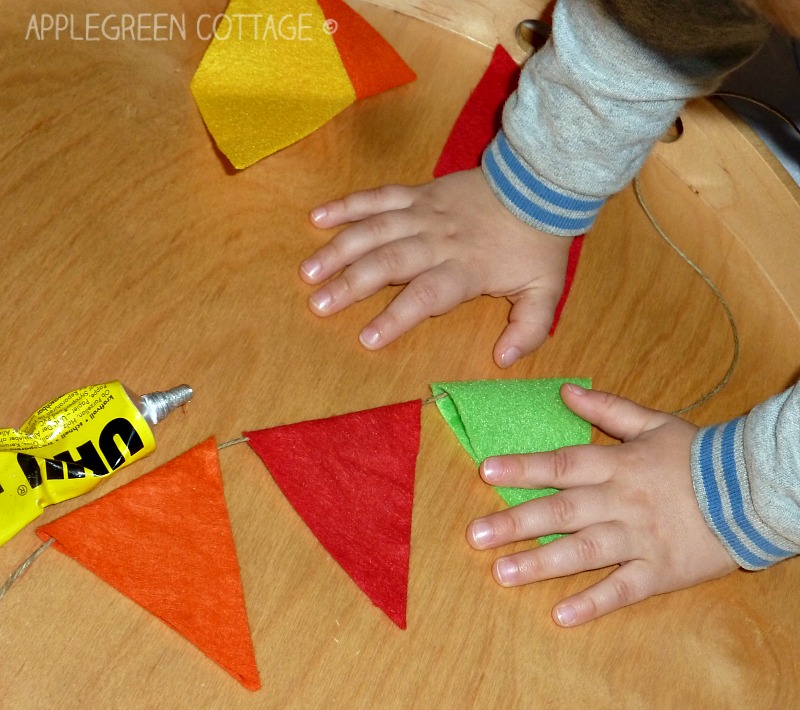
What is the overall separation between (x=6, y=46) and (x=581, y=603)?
69 centimetres

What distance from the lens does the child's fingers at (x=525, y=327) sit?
0.77 m

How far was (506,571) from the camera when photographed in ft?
2.19

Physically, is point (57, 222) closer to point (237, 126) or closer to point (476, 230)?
point (237, 126)

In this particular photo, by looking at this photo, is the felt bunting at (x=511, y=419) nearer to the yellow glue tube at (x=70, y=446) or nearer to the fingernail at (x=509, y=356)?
the fingernail at (x=509, y=356)

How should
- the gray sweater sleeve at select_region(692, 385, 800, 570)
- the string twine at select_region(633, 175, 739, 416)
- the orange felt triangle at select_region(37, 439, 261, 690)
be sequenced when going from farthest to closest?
the string twine at select_region(633, 175, 739, 416), the gray sweater sleeve at select_region(692, 385, 800, 570), the orange felt triangle at select_region(37, 439, 261, 690)

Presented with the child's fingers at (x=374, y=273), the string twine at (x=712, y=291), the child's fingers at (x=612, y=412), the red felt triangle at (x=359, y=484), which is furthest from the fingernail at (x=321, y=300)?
the string twine at (x=712, y=291)

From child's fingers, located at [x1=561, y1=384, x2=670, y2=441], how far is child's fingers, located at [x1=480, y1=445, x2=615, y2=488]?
0.07 ft

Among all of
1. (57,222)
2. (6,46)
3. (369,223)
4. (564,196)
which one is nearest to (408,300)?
(369,223)

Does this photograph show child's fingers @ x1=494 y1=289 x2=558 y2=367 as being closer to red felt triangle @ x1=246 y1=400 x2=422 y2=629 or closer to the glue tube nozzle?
red felt triangle @ x1=246 y1=400 x2=422 y2=629

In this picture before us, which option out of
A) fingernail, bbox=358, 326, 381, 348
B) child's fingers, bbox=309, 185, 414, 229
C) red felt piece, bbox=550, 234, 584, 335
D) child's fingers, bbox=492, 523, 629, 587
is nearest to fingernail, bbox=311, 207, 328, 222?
child's fingers, bbox=309, 185, 414, 229

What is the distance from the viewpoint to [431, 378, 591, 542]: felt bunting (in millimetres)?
718

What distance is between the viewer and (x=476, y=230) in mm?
846

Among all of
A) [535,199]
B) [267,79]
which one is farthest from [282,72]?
[535,199]

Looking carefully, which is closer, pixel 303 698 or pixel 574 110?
pixel 303 698
